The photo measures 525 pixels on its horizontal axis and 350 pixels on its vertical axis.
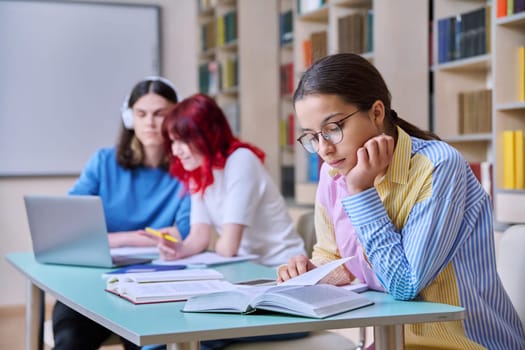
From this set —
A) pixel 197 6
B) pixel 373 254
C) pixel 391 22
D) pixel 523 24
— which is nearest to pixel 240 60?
pixel 197 6

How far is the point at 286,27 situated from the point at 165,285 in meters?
3.63

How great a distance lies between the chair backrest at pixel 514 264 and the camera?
1763mm

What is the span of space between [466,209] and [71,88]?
4.65 metres

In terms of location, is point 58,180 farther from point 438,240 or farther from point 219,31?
point 438,240

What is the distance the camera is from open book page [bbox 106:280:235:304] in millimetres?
1622

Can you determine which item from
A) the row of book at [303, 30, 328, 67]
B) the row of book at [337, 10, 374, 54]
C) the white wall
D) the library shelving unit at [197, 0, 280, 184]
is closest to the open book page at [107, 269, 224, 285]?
the row of book at [337, 10, 374, 54]

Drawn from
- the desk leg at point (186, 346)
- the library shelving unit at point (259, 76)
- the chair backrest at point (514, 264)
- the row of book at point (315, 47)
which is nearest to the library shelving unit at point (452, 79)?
the row of book at point (315, 47)

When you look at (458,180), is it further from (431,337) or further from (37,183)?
(37,183)

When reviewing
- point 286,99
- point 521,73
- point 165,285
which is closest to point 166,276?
point 165,285

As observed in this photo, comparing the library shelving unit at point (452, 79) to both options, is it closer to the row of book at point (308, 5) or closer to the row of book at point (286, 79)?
the row of book at point (308, 5)

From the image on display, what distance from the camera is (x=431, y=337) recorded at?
1.67m

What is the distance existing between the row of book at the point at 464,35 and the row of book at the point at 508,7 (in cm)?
28

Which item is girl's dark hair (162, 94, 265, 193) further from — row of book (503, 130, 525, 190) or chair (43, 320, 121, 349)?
row of book (503, 130, 525, 190)

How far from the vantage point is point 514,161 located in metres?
3.10
